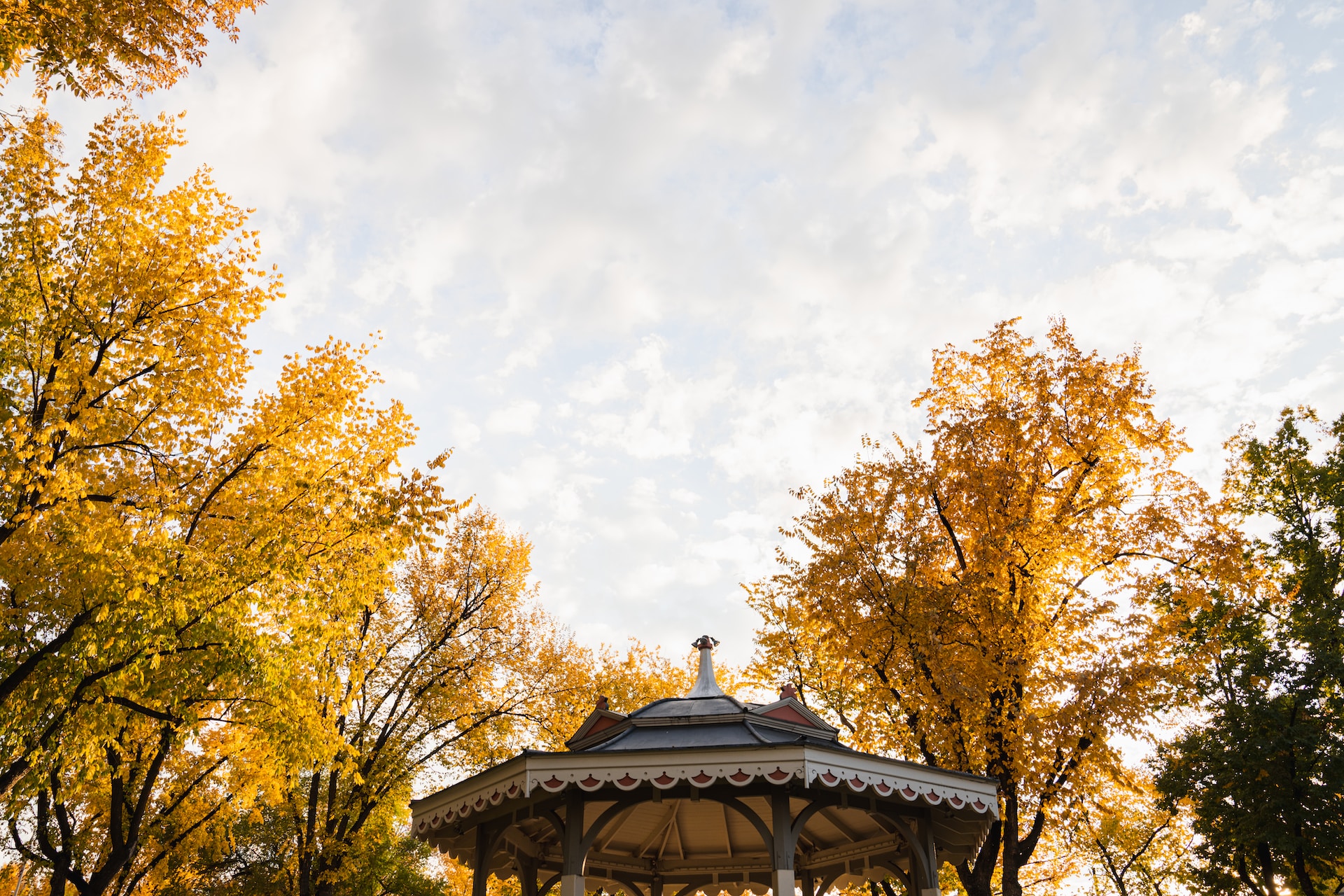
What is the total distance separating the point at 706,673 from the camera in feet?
40.1

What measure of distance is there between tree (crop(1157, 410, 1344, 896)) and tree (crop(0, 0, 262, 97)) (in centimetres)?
1829

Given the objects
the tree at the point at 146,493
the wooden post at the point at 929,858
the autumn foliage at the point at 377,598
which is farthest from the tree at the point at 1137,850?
the tree at the point at 146,493

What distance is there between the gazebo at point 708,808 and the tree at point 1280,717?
9338 mm

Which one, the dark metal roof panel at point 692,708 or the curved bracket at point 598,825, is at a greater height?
the dark metal roof panel at point 692,708

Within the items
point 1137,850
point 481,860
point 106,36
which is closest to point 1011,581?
point 481,860

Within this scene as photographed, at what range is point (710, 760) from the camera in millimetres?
8625

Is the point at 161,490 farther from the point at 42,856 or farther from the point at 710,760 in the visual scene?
the point at 42,856

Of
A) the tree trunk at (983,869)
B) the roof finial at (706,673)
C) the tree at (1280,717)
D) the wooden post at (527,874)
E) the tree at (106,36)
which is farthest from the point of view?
the tree at (1280,717)

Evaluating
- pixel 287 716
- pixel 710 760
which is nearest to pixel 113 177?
pixel 287 716

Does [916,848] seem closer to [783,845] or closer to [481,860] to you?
[783,845]

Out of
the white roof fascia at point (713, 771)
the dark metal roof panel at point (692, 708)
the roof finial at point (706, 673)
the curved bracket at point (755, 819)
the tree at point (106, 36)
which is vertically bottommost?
the curved bracket at point (755, 819)

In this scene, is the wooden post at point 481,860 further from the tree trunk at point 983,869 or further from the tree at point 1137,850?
the tree at point 1137,850

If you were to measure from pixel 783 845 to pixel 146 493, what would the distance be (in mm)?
8957

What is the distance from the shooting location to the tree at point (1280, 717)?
18.3m
